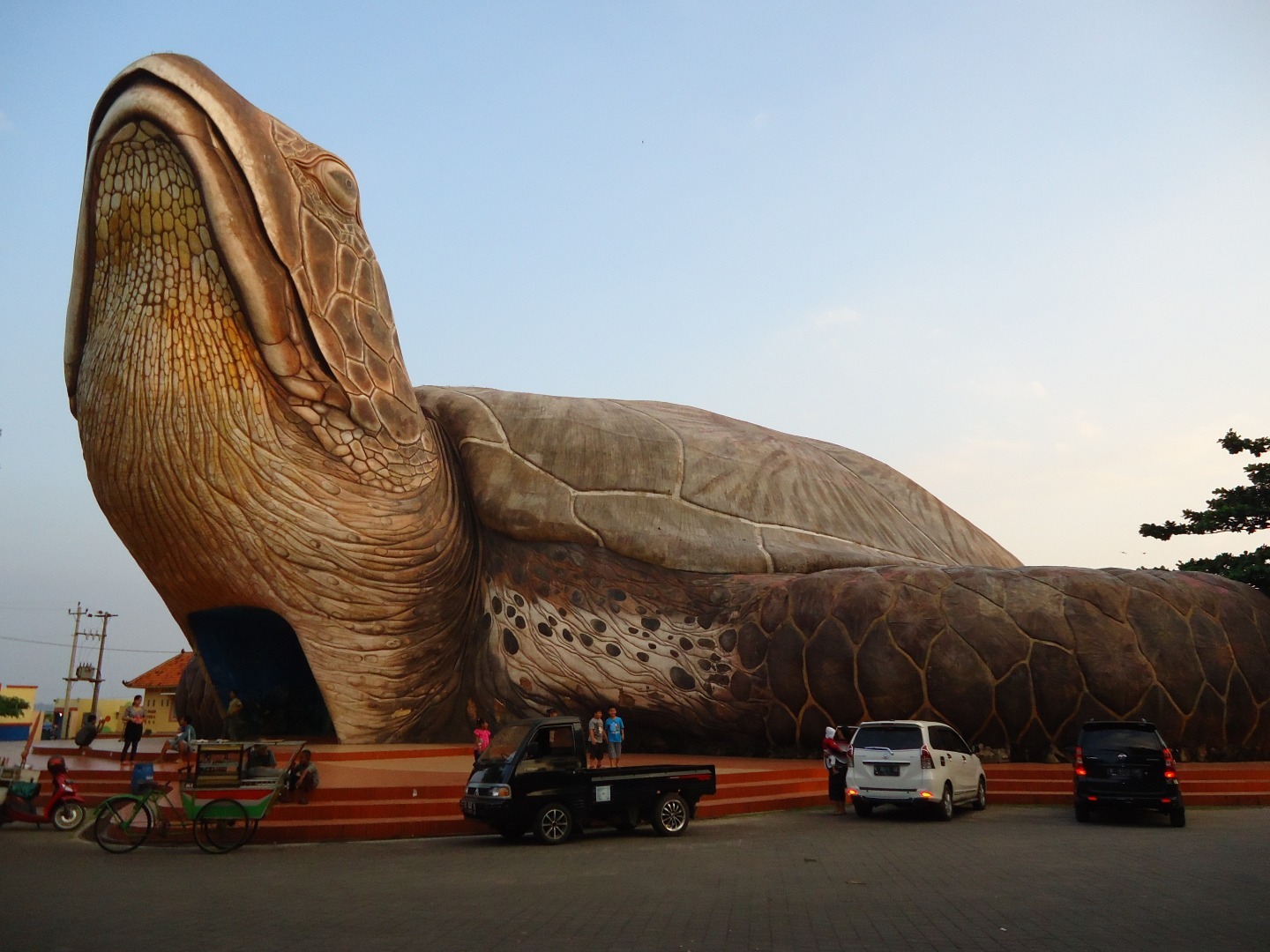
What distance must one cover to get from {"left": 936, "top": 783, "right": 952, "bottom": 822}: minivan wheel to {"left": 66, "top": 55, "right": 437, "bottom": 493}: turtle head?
7.55 metres

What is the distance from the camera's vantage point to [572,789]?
355 inches

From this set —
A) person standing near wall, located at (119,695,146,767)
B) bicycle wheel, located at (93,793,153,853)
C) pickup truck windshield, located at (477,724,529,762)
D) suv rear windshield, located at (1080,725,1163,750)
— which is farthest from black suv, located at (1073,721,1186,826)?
person standing near wall, located at (119,695,146,767)

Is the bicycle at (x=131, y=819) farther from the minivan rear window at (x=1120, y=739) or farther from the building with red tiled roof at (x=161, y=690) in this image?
the building with red tiled roof at (x=161, y=690)

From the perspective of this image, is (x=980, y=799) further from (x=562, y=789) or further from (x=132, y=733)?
(x=132, y=733)

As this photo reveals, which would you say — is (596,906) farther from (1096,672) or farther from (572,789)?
(1096,672)

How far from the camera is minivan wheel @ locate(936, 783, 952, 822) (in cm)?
1041

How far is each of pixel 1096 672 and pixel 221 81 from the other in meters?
12.1

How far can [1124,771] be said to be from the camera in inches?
391

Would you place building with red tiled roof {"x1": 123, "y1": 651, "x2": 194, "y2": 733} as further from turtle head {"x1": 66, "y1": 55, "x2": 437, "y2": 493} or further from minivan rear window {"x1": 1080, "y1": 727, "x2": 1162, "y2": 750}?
minivan rear window {"x1": 1080, "y1": 727, "x2": 1162, "y2": 750}

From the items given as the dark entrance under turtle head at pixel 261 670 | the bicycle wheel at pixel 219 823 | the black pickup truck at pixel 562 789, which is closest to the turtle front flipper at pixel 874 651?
the dark entrance under turtle head at pixel 261 670

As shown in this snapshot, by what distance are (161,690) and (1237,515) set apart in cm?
3471

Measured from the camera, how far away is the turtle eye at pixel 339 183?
40.1ft

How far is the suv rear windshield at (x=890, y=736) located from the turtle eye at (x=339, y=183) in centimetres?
879

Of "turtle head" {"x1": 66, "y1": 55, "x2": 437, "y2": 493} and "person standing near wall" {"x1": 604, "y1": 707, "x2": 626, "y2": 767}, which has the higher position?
"turtle head" {"x1": 66, "y1": 55, "x2": 437, "y2": 493}
